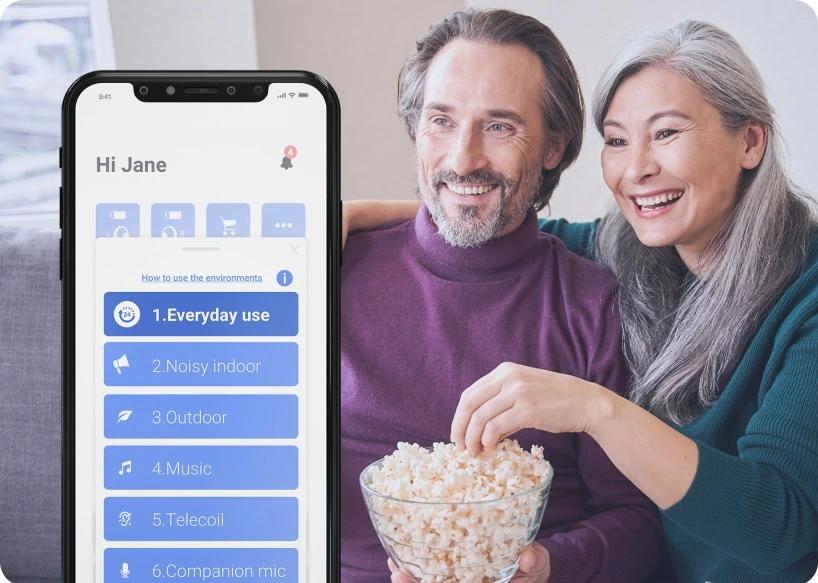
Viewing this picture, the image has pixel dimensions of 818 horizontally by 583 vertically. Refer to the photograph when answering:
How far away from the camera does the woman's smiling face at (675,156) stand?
65 cm

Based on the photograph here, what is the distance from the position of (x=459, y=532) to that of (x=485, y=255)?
0.21 metres

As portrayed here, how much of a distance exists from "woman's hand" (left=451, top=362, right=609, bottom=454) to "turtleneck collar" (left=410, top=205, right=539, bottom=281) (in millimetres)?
89

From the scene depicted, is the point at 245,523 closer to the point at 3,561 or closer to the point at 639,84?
the point at 3,561

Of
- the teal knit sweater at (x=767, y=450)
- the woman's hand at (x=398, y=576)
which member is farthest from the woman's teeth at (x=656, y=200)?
the woman's hand at (x=398, y=576)

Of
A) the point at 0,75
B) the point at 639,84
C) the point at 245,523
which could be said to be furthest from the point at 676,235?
the point at 0,75

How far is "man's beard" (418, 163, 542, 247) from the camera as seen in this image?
68 centimetres

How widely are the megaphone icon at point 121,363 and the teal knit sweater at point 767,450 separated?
1.31 ft

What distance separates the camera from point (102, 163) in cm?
65

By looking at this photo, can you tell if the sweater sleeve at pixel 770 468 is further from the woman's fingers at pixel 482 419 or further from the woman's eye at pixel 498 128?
the woman's eye at pixel 498 128

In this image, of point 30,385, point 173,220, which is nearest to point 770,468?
point 173,220

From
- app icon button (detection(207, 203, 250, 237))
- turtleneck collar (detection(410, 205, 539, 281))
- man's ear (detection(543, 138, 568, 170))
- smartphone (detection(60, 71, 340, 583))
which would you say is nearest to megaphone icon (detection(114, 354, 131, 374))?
smartphone (detection(60, 71, 340, 583))

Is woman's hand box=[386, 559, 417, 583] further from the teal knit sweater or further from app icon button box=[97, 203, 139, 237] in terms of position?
app icon button box=[97, 203, 139, 237]

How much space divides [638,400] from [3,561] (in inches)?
22.9

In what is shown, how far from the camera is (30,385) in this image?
857mm
